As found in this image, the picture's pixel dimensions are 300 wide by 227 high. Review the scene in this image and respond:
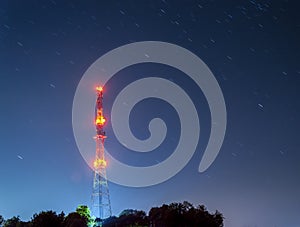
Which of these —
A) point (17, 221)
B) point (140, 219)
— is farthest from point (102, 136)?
point (140, 219)

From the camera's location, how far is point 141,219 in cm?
10481

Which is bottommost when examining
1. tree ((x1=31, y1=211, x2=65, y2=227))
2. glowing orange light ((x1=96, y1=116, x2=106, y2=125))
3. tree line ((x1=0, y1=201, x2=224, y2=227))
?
tree ((x1=31, y1=211, x2=65, y2=227))

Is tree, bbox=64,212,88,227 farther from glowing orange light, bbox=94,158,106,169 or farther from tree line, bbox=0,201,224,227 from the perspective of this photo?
glowing orange light, bbox=94,158,106,169

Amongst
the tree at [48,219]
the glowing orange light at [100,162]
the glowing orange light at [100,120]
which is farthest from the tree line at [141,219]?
the glowing orange light at [100,120]

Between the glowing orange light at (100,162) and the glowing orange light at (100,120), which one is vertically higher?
the glowing orange light at (100,120)

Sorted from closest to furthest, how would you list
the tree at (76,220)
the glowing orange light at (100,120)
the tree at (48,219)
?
the tree at (48,219)
the glowing orange light at (100,120)
the tree at (76,220)

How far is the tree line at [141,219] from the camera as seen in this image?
4891cm

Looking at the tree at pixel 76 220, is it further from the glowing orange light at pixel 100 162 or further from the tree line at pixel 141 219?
the glowing orange light at pixel 100 162

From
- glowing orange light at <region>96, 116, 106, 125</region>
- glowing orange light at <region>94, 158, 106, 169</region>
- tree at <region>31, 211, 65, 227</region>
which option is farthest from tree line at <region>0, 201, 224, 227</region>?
glowing orange light at <region>96, 116, 106, 125</region>

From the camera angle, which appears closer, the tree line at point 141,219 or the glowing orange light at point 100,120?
the tree line at point 141,219

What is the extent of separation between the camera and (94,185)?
70.7 meters

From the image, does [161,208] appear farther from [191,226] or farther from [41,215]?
[41,215]

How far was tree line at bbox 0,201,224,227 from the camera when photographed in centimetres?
4891

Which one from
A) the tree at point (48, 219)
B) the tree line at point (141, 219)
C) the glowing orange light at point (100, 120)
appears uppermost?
the glowing orange light at point (100, 120)
